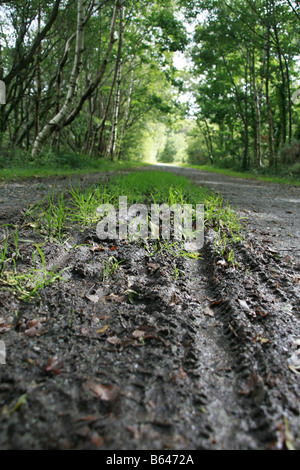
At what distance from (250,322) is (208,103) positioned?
67.2 ft

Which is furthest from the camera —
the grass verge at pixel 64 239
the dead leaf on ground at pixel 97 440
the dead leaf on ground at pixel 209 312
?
the grass verge at pixel 64 239

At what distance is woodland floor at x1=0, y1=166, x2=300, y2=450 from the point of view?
85 centimetres

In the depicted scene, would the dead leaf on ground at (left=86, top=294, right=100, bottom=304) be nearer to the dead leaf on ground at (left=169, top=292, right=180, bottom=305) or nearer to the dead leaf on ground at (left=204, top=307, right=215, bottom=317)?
the dead leaf on ground at (left=169, top=292, right=180, bottom=305)

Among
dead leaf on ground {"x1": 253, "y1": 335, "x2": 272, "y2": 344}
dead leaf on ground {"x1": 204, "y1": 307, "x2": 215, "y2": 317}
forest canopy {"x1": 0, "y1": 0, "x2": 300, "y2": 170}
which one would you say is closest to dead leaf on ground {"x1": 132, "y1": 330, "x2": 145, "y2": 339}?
dead leaf on ground {"x1": 204, "y1": 307, "x2": 215, "y2": 317}

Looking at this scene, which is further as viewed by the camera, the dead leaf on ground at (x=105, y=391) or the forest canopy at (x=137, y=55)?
the forest canopy at (x=137, y=55)

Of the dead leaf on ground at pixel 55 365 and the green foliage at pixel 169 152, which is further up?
the green foliage at pixel 169 152

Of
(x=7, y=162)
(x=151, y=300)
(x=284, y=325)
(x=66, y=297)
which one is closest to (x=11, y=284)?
(x=66, y=297)

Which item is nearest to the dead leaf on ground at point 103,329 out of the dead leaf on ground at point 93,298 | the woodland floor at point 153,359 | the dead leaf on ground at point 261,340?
the woodland floor at point 153,359

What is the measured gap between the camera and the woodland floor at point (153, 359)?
853mm

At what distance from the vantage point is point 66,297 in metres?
1.58

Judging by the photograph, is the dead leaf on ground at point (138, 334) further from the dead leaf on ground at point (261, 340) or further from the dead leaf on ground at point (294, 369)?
the dead leaf on ground at point (294, 369)

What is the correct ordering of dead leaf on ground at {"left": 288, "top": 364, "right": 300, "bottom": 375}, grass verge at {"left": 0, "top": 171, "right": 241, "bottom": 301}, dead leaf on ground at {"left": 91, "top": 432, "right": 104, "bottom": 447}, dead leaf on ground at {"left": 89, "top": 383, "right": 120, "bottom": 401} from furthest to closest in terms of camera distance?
grass verge at {"left": 0, "top": 171, "right": 241, "bottom": 301}
dead leaf on ground at {"left": 288, "top": 364, "right": 300, "bottom": 375}
dead leaf on ground at {"left": 89, "top": 383, "right": 120, "bottom": 401}
dead leaf on ground at {"left": 91, "top": 432, "right": 104, "bottom": 447}

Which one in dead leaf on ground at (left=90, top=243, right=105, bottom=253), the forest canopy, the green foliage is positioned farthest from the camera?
the green foliage
